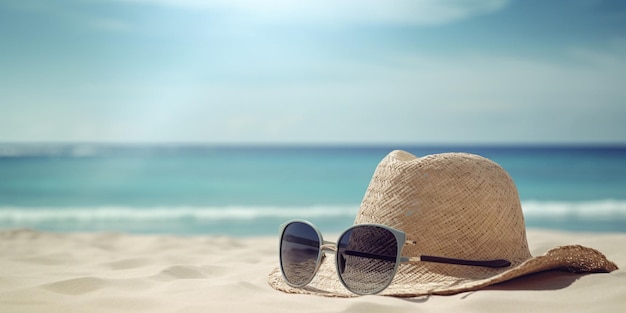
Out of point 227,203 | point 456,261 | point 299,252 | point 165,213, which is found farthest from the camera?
point 227,203

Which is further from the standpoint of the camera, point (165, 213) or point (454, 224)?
point (165, 213)

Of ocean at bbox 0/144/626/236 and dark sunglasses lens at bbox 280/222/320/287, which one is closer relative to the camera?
dark sunglasses lens at bbox 280/222/320/287

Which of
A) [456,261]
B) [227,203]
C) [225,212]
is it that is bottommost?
[456,261]

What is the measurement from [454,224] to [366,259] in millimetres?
429

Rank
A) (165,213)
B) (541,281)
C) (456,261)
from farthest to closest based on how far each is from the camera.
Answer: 1. (165,213)
2. (541,281)
3. (456,261)

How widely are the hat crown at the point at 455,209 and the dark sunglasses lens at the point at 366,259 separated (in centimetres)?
15

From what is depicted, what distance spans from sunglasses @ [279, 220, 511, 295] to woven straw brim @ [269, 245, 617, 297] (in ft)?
0.18

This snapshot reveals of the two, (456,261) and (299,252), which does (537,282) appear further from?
(299,252)

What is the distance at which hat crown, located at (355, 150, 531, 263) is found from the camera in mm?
2643

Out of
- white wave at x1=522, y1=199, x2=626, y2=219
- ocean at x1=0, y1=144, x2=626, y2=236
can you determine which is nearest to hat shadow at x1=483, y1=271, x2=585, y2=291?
ocean at x1=0, y1=144, x2=626, y2=236

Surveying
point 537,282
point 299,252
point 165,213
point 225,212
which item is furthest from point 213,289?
point 165,213

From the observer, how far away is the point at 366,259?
2.64m

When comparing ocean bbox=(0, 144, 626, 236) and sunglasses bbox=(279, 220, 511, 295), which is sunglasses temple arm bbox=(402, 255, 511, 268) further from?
ocean bbox=(0, 144, 626, 236)

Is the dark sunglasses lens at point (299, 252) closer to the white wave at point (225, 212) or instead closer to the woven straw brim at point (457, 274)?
the woven straw brim at point (457, 274)
